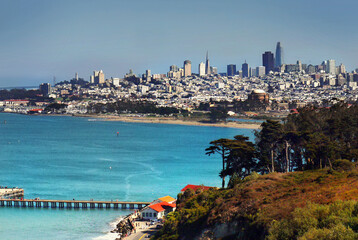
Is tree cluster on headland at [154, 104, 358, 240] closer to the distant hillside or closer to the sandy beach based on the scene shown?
the distant hillside

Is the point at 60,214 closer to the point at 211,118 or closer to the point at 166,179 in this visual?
the point at 166,179

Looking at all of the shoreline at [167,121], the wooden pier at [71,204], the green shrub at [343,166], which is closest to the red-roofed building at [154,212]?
the wooden pier at [71,204]

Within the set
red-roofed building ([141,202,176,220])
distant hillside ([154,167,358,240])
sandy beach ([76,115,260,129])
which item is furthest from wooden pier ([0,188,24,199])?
sandy beach ([76,115,260,129])

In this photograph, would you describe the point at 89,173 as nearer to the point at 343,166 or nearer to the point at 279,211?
the point at 343,166

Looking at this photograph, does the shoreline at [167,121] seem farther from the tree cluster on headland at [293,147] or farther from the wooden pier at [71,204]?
the wooden pier at [71,204]

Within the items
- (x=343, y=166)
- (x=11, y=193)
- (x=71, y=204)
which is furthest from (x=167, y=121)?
(x=343, y=166)

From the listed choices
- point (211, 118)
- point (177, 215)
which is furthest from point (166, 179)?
point (211, 118)
